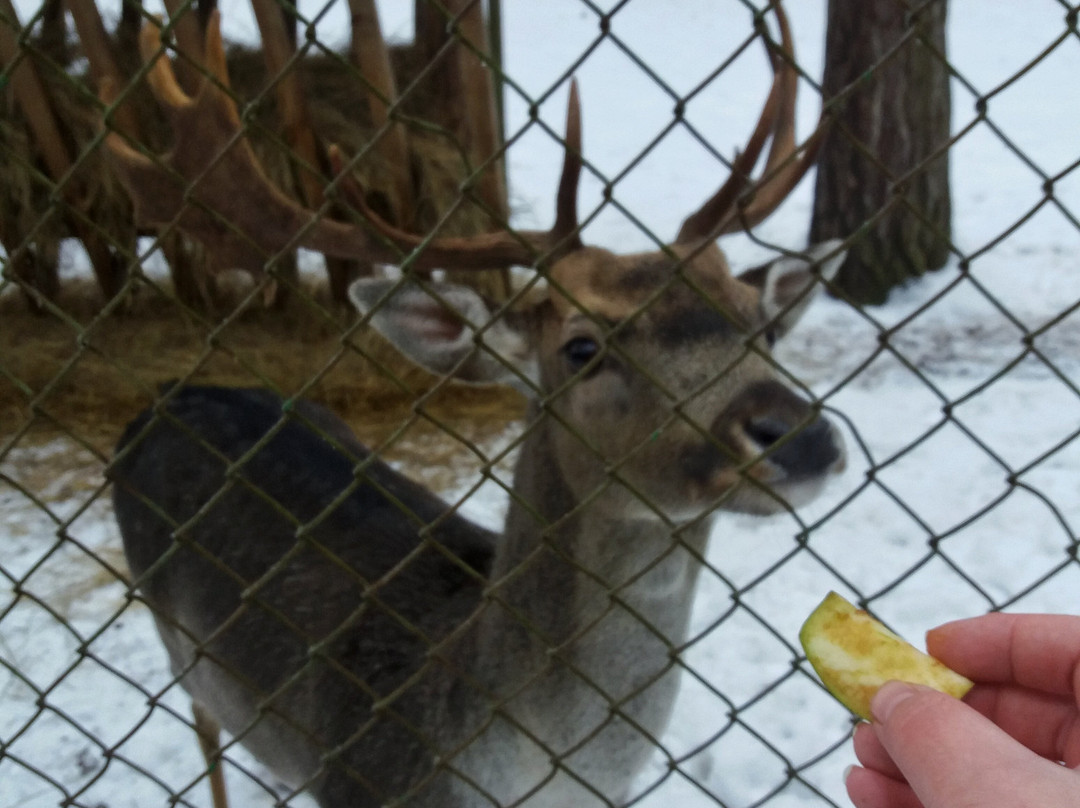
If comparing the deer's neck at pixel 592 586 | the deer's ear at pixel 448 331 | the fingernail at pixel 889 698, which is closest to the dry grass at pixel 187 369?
the deer's ear at pixel 448 331

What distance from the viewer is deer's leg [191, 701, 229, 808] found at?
3092 mm

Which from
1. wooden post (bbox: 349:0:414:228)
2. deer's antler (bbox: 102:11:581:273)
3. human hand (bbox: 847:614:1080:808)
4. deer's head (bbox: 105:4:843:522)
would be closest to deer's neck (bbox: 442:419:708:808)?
deer's head (bbox: 105:4:843:522)

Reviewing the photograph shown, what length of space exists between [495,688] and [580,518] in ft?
1.56

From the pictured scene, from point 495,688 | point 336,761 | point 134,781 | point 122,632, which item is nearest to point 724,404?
point 495,688

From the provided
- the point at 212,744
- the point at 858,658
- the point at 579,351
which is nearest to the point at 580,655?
the point at 579,351

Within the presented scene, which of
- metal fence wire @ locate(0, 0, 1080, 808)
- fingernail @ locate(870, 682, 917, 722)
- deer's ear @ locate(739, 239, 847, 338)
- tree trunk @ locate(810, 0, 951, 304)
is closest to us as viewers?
fingernail @ locate(870, 682, 917, 722)

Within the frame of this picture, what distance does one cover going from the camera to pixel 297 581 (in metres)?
2.80

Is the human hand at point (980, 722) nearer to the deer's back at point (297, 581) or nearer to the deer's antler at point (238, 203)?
the deer's back at point (297, 581)

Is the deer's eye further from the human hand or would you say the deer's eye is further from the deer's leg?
the deer's leg

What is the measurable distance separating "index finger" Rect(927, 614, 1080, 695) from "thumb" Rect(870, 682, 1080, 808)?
14.9 inches

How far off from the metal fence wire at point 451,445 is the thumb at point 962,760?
17.0 inches

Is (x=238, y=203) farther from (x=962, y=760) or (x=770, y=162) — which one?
(x=962, y=760)

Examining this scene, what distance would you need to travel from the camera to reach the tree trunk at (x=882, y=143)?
18.8 feet

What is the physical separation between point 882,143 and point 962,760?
5.57 metres
